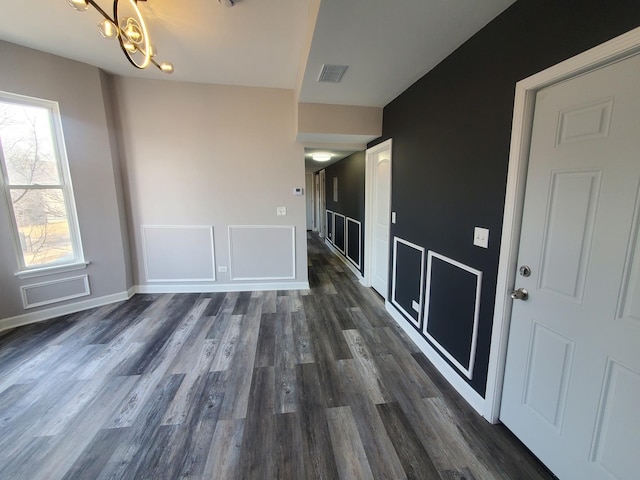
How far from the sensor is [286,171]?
12.5ft

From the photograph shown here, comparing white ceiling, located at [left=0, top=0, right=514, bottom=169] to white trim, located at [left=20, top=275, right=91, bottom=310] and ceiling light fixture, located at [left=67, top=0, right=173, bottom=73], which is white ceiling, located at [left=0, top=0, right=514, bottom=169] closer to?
ceiling light fixture, located at [left=67, top=0, right=173, bottom=73]

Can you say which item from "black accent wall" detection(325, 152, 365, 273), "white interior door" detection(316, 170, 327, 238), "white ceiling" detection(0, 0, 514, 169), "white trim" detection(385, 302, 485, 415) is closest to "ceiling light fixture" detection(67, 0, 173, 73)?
"white ceiling" detection(0, 0, 514, 169)

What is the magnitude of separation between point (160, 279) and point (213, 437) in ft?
9.41

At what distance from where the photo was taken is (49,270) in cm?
306

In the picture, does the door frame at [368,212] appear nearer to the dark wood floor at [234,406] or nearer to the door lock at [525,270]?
the dark wood floor at [234,406]

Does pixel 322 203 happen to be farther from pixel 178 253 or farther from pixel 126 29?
pixel 126 29

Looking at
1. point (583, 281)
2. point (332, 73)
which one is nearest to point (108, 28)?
point (332, 73)

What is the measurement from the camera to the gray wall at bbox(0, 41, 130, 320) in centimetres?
274

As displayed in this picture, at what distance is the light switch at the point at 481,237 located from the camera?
1.73 metres

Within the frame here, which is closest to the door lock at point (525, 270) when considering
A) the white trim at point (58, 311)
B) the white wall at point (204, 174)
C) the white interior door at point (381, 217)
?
the white interior door at point (381, 217)

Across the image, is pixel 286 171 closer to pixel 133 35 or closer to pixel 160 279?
pixel 133 35

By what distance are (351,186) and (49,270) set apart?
4323 millimetres

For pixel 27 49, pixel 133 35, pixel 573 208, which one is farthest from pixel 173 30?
pixel 573 208

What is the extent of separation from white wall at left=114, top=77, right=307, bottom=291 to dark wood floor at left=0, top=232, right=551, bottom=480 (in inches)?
41.1
